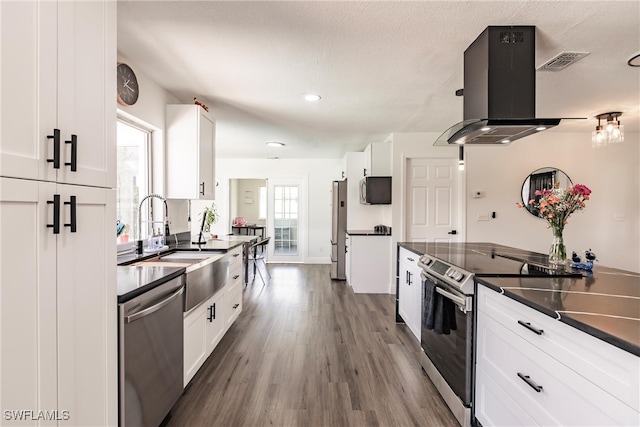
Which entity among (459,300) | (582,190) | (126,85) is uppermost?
(126,85)

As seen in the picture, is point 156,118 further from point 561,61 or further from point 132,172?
point 561,61

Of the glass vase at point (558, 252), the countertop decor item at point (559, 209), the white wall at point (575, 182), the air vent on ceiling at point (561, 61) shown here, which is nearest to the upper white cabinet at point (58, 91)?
the countertop decor item at point (559, 209)

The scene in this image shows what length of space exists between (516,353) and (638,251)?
203 inches

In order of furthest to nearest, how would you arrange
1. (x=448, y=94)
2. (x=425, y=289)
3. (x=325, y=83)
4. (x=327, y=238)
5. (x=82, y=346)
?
(x=327, y=238)
(x=448, y=94)
(x=325, y=83)
(x=425, y=289)
(x=82, y=346)

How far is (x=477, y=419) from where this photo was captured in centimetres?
177

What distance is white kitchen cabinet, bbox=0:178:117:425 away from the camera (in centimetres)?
88

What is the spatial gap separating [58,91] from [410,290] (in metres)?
2.87

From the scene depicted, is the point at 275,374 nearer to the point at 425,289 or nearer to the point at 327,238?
the point at 425,289

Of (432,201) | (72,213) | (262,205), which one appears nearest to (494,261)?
(72,213)

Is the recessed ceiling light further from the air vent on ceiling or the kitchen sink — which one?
the air vent on ceiling

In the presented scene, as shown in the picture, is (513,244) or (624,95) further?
(513,244)

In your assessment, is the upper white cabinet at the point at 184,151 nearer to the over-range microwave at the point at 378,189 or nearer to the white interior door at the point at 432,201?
the over-range microwave at the point at 378,189

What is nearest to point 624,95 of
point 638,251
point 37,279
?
point 638,251

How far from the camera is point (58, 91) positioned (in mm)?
1029
